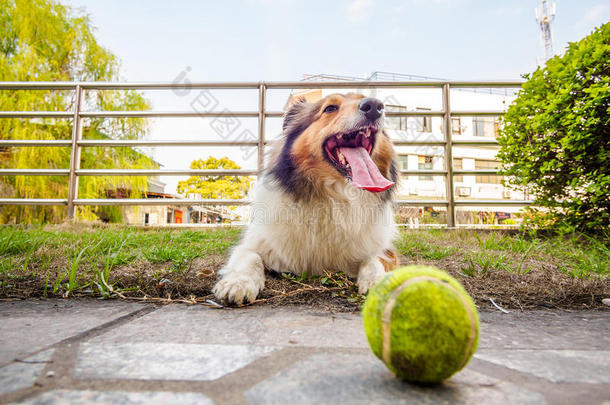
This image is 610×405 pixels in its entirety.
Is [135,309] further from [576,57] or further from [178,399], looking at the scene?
[576,57]

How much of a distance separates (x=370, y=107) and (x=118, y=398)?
75.4 inches

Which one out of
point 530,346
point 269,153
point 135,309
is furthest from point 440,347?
point 269,153

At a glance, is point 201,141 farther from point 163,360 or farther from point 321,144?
point 163,360

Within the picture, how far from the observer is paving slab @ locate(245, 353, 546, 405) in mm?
631

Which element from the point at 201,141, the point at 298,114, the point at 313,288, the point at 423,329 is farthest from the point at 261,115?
the point at 423,329

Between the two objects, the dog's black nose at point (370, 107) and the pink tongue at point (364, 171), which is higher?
the dog's black nose at point (370, 107)

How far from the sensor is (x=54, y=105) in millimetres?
7543

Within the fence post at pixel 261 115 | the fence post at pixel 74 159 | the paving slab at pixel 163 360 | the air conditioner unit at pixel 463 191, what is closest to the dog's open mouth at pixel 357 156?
the paving slab at pixel 163 360

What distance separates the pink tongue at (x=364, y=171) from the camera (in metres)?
2.04

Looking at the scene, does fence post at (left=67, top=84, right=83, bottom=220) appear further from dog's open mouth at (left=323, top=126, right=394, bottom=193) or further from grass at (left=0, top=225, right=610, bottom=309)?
dog's open mouth at (left=323, top=126, right=394, bottom=193)

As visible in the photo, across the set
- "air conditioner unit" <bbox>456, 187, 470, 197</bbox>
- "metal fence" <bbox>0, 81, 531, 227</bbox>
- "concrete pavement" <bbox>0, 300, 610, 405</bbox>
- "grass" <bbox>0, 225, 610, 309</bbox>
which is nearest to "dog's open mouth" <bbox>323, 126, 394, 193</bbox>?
"grass" <bbox>0, 225, 610, 309</bbox>

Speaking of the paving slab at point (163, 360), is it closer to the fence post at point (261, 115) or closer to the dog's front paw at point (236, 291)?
the dog's front paw at point (236, 291)

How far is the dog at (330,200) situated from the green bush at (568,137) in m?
1.98

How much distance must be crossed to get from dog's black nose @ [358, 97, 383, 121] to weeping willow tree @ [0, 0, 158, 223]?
6.16 m
